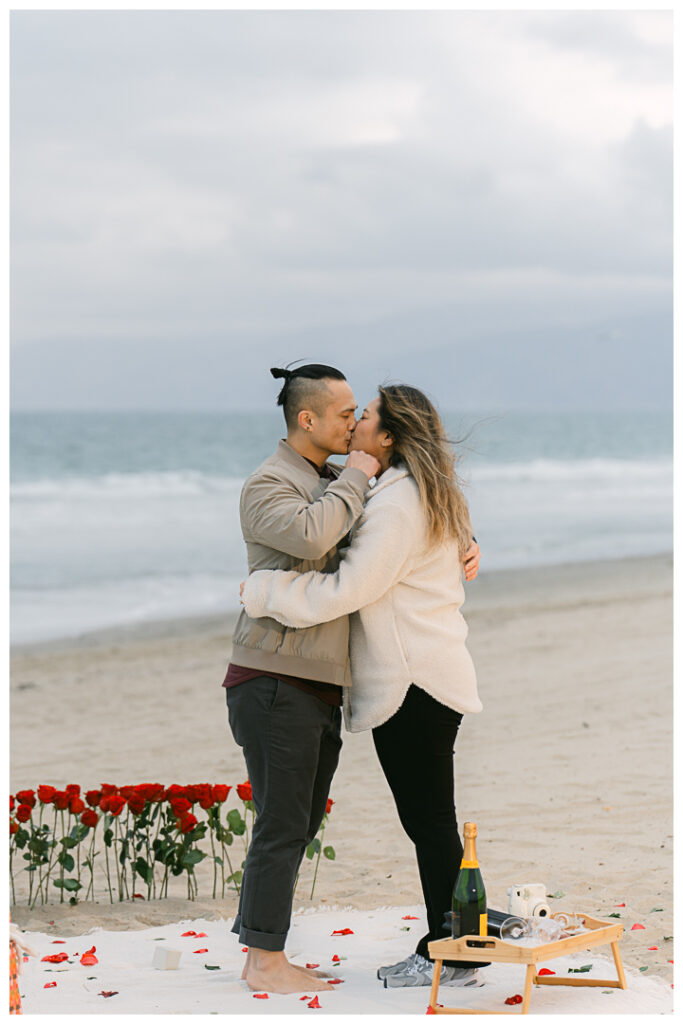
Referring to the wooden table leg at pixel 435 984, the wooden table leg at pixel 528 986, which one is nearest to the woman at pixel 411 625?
the wooden table leg at pixel 435 984

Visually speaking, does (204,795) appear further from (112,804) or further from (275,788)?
(275,788)

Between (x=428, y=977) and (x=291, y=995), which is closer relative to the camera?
(x=291, y=995)

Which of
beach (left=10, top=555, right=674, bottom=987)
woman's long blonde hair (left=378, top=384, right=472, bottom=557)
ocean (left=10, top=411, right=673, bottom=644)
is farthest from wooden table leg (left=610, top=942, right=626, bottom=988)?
ocean (left=10, top=411, right=673, bottom=644)

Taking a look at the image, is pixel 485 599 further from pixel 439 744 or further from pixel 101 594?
pixel 439 744

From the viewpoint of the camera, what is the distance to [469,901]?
3322 mm

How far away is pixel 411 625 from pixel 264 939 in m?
1.11

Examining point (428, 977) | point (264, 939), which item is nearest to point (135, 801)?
point (264, 939)

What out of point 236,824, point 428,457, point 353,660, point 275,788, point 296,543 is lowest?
point 236,824

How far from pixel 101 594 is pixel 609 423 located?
67048 mm

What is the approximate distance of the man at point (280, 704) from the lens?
11.7ft

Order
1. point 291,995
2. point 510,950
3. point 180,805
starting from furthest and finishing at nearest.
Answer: point 180,805
point 291,995
point 510,950

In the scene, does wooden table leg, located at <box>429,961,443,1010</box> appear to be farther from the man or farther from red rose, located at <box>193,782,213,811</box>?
red rose, located at <box>193,782,213,811</box>

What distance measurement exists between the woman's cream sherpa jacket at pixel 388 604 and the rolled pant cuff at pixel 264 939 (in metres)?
0.72

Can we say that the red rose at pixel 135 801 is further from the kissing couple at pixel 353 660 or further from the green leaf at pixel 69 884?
the kissing couple at pixel 353 660
